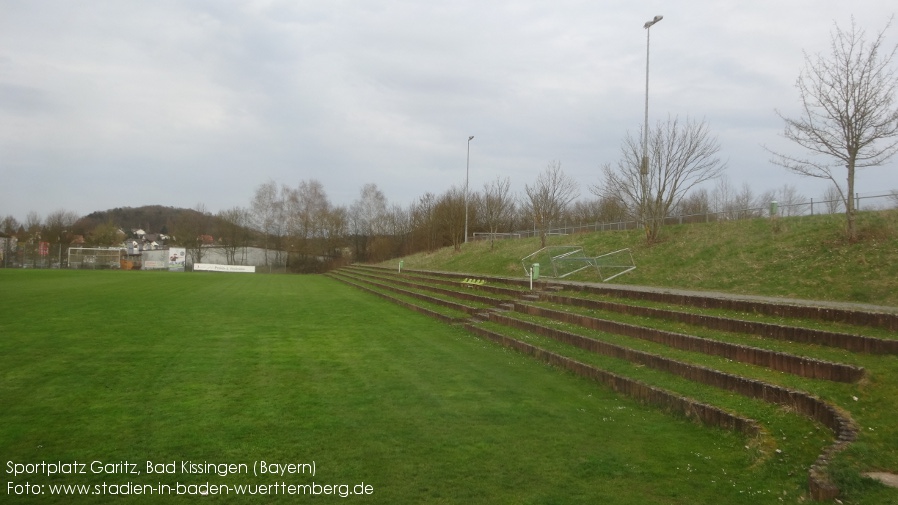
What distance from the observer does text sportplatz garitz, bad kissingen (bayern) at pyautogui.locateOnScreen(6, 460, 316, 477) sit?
4637mm

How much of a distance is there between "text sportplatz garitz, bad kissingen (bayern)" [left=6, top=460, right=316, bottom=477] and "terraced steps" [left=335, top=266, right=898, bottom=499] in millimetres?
4143

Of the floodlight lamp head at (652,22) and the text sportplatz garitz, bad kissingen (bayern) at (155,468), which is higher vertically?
the floodlight lamp head at (652,22)

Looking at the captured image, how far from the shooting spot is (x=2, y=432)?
5.52 m

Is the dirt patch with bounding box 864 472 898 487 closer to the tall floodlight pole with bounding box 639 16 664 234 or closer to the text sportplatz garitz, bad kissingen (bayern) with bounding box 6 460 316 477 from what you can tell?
the text sportplatz garitz, bad kissingen (bayern) with bounding box 6 460 316 477

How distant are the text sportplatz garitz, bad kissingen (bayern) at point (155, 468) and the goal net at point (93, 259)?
67.8 m

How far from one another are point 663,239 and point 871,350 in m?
14.9

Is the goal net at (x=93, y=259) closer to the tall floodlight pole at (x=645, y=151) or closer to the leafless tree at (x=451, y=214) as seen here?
the leafless tree at (x=451, y=214)

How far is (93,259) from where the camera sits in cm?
6366

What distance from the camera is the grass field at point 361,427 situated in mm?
4594

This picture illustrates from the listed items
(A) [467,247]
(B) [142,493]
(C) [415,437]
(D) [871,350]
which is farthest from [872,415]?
(A) [467,247]

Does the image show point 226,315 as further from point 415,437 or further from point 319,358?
point 415,437

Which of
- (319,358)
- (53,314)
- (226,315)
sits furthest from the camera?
(226,315)

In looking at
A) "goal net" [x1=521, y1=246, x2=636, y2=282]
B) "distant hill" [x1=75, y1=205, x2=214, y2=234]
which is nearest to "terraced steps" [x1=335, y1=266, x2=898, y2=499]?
"goal net" [x1=521, y1=246, x2=636, y2=282]

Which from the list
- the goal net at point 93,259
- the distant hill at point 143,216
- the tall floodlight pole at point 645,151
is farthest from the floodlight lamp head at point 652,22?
the distant hill at point 143,216
